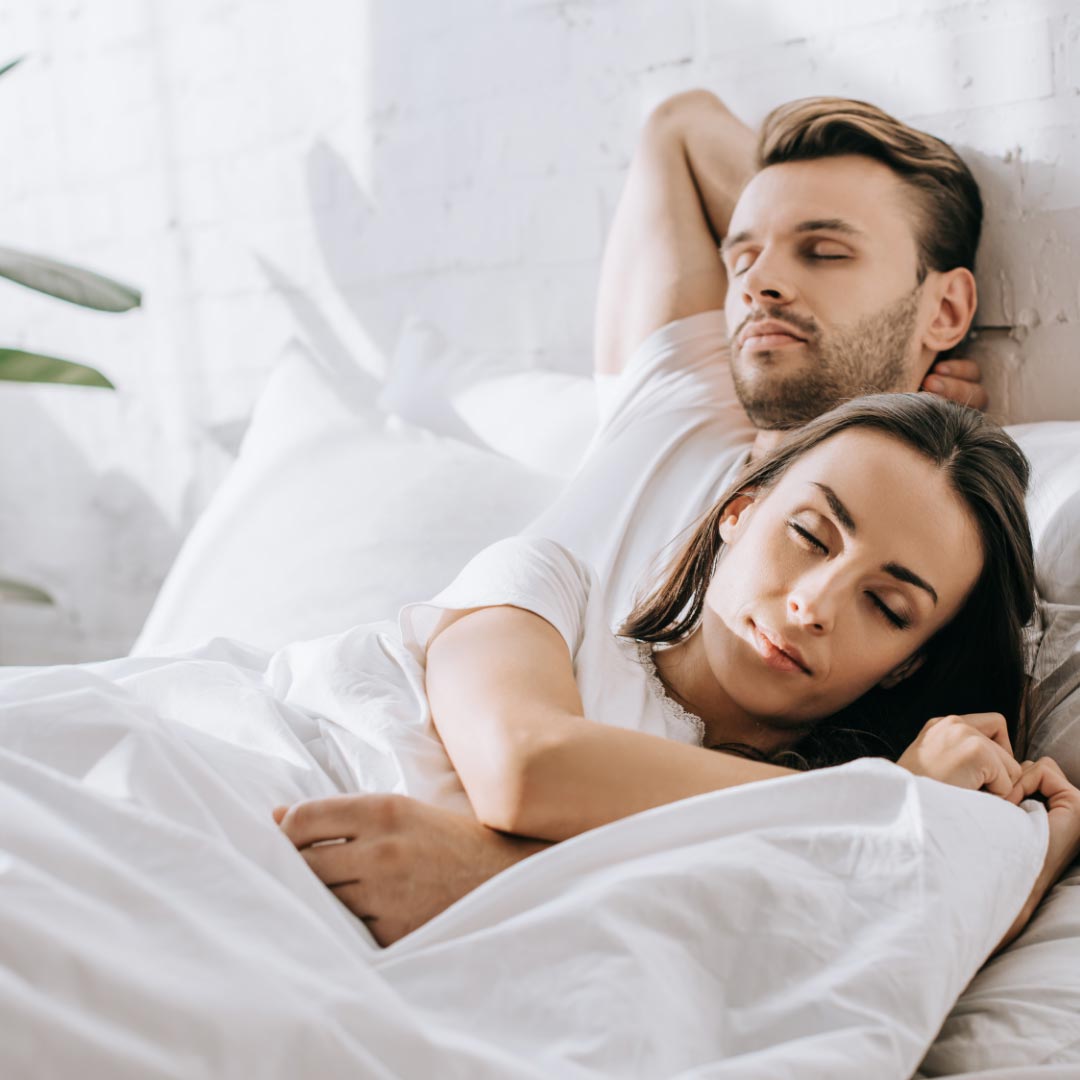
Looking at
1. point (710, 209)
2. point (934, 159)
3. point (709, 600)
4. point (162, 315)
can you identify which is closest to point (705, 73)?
point (710, 209)

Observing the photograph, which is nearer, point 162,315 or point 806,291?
point 806,291

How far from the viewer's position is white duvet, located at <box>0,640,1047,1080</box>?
20.5 inches

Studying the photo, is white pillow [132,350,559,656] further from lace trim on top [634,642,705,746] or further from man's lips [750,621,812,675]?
man's lips [750,621,812,675]

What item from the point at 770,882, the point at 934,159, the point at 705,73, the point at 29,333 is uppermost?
the point at 705,73

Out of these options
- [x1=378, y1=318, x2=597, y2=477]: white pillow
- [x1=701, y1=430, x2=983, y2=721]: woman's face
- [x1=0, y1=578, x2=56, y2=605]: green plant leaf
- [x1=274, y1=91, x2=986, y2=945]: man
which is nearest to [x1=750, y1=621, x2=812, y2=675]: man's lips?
[x1=701, y1=430, x2=983, y2=721]: woman's face

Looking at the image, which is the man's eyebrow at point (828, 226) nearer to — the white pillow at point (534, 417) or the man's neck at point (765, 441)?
the man's neck at point (765, 441)

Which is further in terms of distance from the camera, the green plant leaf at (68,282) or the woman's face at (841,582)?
the green plant leaf at (68,282)

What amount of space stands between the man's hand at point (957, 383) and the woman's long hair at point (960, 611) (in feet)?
0.99

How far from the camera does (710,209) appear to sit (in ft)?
5.30

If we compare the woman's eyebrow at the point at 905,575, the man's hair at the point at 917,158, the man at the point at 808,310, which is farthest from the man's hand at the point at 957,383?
the woman's eyebrow at the point at 905,575

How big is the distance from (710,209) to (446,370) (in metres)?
0.42

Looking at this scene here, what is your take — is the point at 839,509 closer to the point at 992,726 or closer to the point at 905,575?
the point at 905,575

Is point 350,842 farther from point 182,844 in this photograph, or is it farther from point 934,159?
point 934,159

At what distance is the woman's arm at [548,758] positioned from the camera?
0.78 metres
